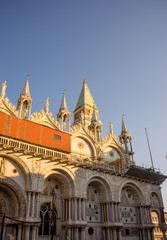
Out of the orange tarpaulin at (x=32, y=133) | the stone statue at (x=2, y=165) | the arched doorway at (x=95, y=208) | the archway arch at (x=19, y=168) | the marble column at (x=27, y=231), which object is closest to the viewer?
the marble column at (x=27, y=231)

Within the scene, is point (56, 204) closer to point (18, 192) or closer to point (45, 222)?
point (45, 222)

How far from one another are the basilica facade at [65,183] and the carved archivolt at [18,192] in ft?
0.38

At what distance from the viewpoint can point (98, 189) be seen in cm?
3803

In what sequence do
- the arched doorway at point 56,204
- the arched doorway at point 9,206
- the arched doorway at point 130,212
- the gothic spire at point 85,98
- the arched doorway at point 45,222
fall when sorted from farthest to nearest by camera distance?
1. the gothic spire at point 85,98
2. the arched doorway at point 130,212
3. the arched doorway at point 56,204
4. the arched doorway at point 45,222
5. the arched doorway at point 9,206

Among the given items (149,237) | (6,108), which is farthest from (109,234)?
(6,108)

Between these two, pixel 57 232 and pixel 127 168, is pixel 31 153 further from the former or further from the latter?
pixel 127 168

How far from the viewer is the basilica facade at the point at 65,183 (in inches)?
1040

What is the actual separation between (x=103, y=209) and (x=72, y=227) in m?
8.13

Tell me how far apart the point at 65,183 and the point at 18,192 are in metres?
8.25

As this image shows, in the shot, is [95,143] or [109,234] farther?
[95,143]

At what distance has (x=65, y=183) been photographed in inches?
1282

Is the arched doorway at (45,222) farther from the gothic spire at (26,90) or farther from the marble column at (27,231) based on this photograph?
the gothic spire at (26,90)

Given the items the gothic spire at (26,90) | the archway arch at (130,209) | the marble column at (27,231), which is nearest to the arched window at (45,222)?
the marble column at (27,231)

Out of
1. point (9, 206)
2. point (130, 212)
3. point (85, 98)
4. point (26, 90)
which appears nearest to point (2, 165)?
point (9, 206)
